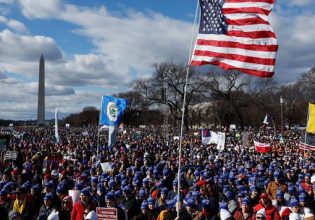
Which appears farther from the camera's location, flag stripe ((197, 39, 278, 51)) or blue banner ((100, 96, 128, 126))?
blue banner ((100, 96, 128, 126))

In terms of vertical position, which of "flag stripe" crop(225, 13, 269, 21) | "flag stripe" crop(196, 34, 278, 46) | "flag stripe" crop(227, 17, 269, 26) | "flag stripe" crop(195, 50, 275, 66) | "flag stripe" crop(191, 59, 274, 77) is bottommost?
"flag stripe" crop(191, 59, 274, 77)

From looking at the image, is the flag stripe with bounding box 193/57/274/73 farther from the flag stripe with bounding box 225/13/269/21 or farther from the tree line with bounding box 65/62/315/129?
the tree line with bounding box 65/62/315/129

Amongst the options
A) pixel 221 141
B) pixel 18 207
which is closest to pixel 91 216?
pixel 18 207

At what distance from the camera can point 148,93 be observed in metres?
67.1

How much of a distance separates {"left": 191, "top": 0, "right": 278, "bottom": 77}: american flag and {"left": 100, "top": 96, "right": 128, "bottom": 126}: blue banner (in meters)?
9.87

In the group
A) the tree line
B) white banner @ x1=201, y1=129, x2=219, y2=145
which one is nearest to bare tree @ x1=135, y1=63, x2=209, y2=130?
the tree line

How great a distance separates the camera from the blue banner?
693 inches

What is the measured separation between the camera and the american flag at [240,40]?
782cm

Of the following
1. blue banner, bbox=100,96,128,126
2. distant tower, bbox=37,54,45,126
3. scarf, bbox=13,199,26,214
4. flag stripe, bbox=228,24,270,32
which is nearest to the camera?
flag stripe, bbox=228,24,270,32

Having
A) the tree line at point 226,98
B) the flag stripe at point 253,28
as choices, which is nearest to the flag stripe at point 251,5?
the flag stripe at point 253,28

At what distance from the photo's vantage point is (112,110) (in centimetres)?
1766

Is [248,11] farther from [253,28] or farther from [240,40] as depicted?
[240,40]

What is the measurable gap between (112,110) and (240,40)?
10323 mm

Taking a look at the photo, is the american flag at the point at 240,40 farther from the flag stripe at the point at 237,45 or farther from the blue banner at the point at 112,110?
the blue banner at the point at 112,110
